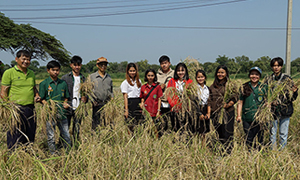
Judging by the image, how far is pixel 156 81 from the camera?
150 inches

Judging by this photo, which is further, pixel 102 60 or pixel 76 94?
pixel 102 60

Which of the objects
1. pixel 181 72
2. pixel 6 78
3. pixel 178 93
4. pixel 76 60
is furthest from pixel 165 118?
pixel 6 78

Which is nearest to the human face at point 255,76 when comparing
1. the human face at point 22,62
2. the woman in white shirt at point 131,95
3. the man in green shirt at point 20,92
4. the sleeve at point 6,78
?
the woman in white shirt at point 131,95

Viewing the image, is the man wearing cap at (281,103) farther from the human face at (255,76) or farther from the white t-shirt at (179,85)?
the white t-shirt at (179,85)

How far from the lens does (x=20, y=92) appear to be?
3.17 meters

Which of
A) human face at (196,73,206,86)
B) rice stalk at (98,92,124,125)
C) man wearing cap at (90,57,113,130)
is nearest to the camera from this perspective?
human face at (196,73,206,86)

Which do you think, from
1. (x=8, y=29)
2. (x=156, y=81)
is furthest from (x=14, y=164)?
(x=8, y=29)

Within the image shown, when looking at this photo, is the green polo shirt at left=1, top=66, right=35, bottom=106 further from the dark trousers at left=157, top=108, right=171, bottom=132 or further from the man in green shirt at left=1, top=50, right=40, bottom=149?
the dark trousers at left=157, top=108, right=171, bottom=132

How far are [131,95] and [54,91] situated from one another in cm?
116

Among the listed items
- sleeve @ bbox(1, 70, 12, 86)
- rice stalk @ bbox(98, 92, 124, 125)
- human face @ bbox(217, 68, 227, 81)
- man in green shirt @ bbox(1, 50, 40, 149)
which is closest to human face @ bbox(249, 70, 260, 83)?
human face @ bbox(217, 68, 227, 81)

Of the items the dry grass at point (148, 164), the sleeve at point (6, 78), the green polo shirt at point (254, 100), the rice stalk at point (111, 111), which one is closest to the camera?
the dry grass at point (148, 164)

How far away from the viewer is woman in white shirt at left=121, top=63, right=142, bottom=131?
12.5ft

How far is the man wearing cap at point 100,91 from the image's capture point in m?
3.86

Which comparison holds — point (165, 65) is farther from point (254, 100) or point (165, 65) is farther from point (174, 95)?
point (254, 100)
